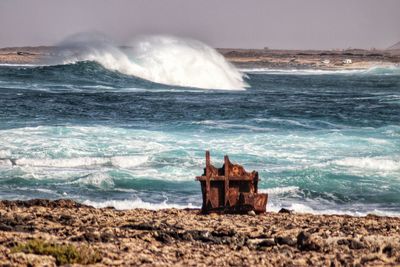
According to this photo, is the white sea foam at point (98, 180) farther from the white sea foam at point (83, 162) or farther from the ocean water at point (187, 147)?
the white sea foam at point (83, 162)

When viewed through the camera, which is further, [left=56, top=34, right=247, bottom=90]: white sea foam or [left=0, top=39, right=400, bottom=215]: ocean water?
[left=56, top=34, right=247, bottom=90]: white sea foam

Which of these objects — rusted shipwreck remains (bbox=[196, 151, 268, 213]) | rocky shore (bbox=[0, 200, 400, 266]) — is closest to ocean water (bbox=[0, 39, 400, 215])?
rusted shipwreck remains (bbox=[196, 151, 268, 213])

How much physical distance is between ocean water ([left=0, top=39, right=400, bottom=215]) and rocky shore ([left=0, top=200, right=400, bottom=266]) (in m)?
3.45

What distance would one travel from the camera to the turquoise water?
62.7 feet

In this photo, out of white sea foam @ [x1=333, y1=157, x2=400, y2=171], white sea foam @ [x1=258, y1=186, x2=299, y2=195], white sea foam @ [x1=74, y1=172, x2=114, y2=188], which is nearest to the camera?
white sea foam @ [x1=258, y1=186, x2=299, y2=195]

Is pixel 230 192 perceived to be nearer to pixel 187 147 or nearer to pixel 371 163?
pixel 371 163

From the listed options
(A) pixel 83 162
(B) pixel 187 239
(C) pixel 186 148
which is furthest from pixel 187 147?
(B) pixel 187 239

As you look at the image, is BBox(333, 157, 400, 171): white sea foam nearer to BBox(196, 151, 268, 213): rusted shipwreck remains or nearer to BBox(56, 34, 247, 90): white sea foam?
BBox(196, 151, 268, 213): rusted shipwreck remains

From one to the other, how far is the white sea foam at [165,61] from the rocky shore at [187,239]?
53723 millimetres

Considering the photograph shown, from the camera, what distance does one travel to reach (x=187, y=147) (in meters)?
26.7

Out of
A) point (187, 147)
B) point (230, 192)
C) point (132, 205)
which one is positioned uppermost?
point (230, 192)

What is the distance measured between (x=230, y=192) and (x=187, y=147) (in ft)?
38.0

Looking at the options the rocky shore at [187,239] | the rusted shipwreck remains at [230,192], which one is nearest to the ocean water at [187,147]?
the rusted shipwreck remains at [230,192]

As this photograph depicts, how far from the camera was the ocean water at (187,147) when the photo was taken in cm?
1911
